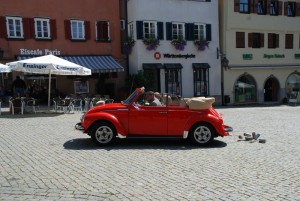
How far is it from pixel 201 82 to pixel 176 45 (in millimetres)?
3786

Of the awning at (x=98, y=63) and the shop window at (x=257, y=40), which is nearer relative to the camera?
the awning at (x=98, y=63)

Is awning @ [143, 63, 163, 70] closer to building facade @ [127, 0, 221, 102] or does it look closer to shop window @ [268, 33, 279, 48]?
building facade @ [127, 0, 221, 102]

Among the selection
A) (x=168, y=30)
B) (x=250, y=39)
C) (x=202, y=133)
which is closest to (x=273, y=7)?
(x=250, y=39)

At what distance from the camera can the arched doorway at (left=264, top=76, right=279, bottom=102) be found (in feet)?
99.7

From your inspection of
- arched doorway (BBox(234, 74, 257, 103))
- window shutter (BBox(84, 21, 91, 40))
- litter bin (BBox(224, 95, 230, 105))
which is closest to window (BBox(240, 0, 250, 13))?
arched doorway (BBox(234, 74, 257, 103))

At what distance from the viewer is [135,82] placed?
22.7 metres

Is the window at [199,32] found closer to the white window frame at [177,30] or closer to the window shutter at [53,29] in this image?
the white window frame at [177,30]

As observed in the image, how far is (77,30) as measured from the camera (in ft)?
73.5

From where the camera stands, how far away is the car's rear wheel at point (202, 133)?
877cm

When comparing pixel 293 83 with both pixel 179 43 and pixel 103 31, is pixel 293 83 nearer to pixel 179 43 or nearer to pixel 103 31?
pixel 179 43

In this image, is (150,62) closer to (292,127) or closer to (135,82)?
(135,82)

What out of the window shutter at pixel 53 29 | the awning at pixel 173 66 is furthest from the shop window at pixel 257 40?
the window shutter at pixel 53 29

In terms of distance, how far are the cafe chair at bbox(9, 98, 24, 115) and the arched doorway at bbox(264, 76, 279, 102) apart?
2277 centimetres

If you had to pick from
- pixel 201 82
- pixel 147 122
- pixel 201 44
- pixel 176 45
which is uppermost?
pixel 201 44
